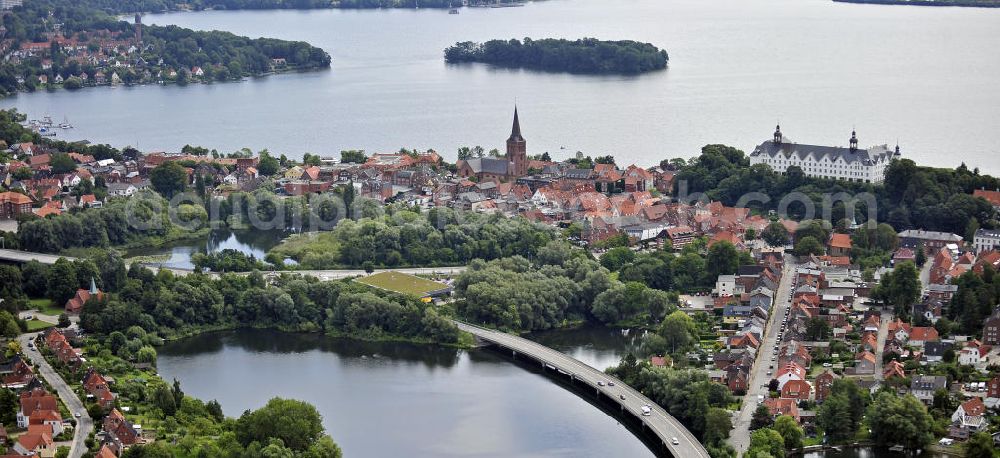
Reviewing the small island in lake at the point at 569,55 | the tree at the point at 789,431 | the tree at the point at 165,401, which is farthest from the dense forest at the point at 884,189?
the small island in lake at the point at 569,55

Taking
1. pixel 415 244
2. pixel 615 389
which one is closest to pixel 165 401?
pixel 615 389

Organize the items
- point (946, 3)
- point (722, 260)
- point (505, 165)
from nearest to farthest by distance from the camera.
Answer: point (722, 260), point (505, 165), point (946, 3)

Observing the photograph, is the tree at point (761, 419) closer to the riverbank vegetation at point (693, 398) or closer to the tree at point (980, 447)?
the riverbank vegetation at point (693, 398)

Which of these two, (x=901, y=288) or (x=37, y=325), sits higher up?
(x=901, y=288)

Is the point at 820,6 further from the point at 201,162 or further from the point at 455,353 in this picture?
the point at 455,353

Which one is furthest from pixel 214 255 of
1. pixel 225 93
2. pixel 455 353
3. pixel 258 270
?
pixel 225 93

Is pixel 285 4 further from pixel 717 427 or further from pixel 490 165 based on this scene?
pixel 717 427

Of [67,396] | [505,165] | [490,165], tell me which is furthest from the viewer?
[490,165]

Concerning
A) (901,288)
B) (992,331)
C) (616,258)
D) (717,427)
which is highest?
(901,288)
